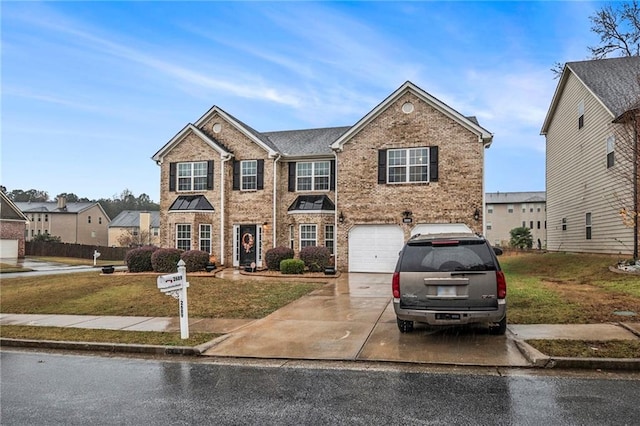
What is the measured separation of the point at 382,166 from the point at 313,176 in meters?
4.02

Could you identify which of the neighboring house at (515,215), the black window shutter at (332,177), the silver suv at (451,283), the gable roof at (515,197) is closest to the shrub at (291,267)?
the black window shutter at (332,177)

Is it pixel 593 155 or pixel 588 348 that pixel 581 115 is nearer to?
pixel 593 155

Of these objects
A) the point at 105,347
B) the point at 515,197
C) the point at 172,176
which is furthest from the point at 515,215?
the point at 105,347

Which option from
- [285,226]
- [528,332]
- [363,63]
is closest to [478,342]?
[528,332]

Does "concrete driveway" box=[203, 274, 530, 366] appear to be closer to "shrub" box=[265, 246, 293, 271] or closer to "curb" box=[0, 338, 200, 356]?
"curb" box=[0, 338, 200, 356]

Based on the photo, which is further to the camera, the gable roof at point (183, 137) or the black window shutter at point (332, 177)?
the gable roof at point (183, 137)

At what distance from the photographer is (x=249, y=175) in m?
22.7

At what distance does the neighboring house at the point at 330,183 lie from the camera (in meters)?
19.2

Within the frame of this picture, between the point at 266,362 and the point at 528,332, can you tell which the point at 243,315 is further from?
the point at 528,332

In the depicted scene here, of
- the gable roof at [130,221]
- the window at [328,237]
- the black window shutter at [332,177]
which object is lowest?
the window at [328,237]

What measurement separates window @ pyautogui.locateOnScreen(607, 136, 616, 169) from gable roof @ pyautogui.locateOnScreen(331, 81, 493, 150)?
15.9 ft

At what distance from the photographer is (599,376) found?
18.1 ft

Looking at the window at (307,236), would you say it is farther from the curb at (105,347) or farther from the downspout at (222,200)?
the curb at (105,347)

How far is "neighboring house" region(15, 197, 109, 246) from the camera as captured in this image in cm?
6334
